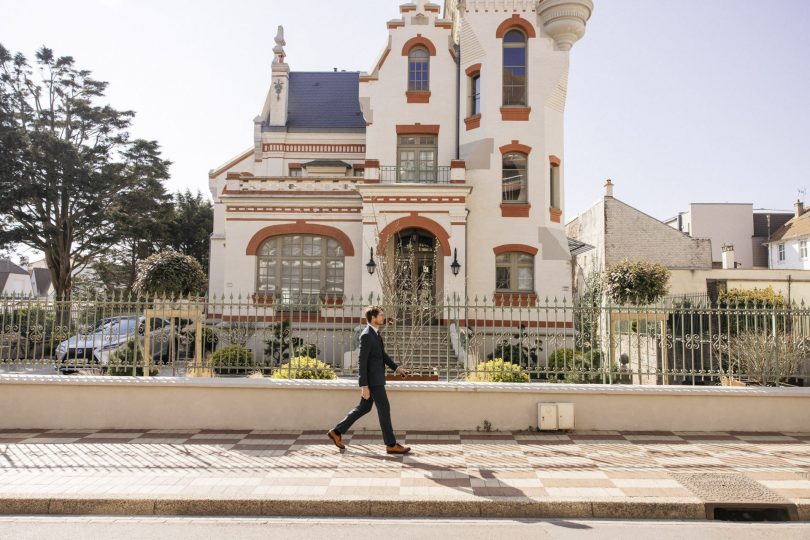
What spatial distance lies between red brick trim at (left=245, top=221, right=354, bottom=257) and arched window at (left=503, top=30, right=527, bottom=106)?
297 inches

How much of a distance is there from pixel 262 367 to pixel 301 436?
1.31m

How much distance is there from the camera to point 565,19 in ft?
67.9

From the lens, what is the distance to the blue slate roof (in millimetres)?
26281

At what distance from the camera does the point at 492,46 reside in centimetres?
2131

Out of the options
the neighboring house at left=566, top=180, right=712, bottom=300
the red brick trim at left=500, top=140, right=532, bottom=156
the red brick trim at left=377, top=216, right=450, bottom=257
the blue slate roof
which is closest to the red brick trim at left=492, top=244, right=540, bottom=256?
the red brick trim at left=377, top=216, right=450, bottom=257

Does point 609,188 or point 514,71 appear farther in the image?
point 609,188

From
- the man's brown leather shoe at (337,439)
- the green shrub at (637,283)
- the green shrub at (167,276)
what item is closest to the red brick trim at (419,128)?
the green shrub at (637,283)

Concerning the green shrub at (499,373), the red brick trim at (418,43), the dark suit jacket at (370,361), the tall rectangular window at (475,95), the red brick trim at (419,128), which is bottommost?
the green shrub at (499,373)

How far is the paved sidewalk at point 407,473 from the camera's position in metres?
5.97

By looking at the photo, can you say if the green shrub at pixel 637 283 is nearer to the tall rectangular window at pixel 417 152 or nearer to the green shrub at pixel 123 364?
the tall rectangular window at pixel 417 152

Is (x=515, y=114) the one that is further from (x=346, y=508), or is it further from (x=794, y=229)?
(x=794, y=229)

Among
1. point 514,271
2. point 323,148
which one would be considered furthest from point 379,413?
point 323,148

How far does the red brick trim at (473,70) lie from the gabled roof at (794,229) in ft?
99.6

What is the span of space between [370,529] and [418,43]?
19.8m
